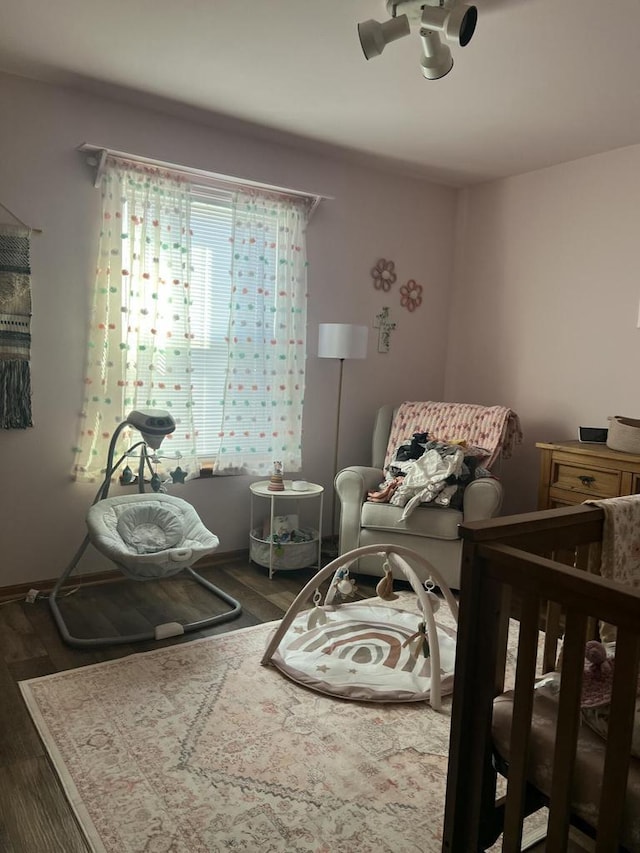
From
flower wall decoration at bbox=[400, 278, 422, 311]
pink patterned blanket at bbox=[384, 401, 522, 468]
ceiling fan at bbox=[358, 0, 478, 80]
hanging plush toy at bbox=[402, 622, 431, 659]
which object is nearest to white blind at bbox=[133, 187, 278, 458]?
pink patterned blanket at bbox=[384, 401, 522, 468]

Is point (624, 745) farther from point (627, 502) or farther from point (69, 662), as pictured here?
point (69, 662)

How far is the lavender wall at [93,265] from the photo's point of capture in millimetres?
3205

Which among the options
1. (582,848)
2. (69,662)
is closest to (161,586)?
(69,662)

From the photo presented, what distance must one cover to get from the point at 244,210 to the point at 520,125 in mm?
1557

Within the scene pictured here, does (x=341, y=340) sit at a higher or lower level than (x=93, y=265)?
lower

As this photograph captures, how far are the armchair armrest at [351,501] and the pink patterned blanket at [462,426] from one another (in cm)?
39

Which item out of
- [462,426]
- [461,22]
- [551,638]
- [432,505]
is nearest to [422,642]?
[551,638]

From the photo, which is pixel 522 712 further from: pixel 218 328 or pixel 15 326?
pixel 218 328

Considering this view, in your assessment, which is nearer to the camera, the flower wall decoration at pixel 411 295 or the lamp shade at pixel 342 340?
the lamp shade at pixel 342 340

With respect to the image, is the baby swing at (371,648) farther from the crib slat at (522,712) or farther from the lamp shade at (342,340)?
the lamp shade at (342,340)

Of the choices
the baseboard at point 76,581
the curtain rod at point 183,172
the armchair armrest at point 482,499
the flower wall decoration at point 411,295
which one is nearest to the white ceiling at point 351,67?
the curtain rod at point 183,172

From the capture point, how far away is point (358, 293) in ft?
14.2

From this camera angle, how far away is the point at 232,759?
2.05m

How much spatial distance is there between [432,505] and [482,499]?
260mm
